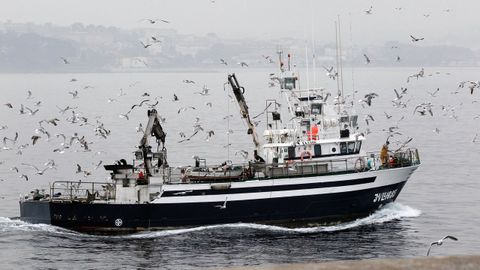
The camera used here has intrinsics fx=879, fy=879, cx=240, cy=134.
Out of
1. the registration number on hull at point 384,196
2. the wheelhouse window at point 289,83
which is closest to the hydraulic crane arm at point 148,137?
the wheelhouse window at point 289,83

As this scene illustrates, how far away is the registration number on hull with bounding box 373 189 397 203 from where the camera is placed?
5388cm

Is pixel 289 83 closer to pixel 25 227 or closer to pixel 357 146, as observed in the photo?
pixel 357 146

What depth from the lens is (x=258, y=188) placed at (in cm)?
5053

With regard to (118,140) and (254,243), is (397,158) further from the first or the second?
(118,140)

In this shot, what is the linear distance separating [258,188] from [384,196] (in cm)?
896

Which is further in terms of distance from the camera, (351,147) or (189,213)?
(351,147)

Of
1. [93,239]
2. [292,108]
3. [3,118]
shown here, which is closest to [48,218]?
[93,239]

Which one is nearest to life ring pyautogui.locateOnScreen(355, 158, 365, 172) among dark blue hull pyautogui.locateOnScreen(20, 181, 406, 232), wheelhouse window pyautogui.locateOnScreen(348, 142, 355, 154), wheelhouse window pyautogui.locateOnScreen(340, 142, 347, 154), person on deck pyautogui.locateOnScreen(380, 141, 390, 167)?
wheelhouse window pyautogui.locateOnScreen(348, 142, 355, 154)

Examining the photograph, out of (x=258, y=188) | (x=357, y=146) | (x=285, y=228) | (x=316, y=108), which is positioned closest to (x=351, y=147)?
(x=357, y=146)

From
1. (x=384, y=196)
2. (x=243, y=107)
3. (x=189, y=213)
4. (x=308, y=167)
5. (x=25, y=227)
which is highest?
(x=243, y=107)

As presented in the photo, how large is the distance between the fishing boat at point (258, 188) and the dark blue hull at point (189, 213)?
0.06 m

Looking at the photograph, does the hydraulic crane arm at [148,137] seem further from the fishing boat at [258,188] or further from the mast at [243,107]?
the mast at [243,107]

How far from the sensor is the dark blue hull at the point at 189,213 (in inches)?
2000

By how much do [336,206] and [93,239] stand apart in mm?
14263
